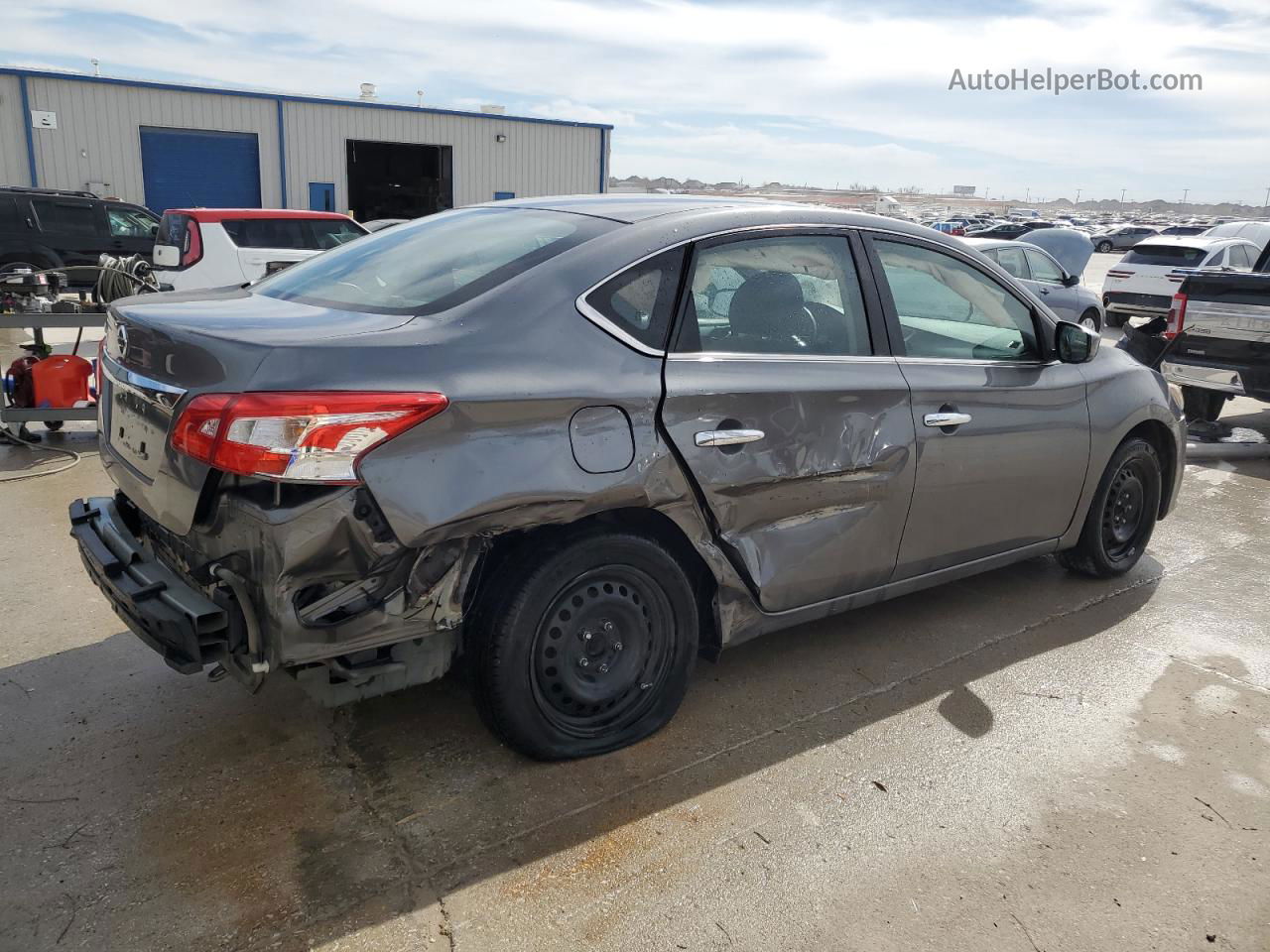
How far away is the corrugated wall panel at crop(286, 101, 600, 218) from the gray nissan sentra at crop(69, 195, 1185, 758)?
68.6 feet

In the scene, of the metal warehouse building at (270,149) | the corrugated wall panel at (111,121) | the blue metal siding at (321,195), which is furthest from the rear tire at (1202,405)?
the corrugated wall panel at (111,121)

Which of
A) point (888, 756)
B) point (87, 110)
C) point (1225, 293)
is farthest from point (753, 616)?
point (87, 110)

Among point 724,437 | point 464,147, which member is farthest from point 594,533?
point 464,147

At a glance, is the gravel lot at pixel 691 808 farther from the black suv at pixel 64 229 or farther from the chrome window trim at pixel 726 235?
the black suv at pixel 64 229

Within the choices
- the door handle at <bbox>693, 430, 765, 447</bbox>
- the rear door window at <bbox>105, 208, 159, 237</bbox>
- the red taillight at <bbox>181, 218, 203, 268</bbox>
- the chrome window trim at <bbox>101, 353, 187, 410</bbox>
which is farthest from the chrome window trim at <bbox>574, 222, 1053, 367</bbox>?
the rear door window at <bbox>105, 208, 159, 237</bbox>

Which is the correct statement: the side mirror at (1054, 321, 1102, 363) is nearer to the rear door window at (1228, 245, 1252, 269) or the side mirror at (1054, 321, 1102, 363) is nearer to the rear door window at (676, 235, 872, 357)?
the rear door window at (676, 235, 872, 357)

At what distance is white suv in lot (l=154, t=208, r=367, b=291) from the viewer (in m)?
12.0

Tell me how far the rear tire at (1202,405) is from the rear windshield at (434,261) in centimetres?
733

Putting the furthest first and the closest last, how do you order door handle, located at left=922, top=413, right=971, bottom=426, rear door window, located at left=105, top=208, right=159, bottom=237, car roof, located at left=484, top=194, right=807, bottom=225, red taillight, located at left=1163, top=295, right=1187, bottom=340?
rear door window, located at left=105, top=208, right=159, bottom=237, red taillight, located at left=1163, top=295, right=1187, bottom=340, door handle, located at left=922, top=413, right=971, bottom=426, car roof, located at left=484, top=194, right=807, bottom=225

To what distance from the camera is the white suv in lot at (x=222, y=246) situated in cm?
1198

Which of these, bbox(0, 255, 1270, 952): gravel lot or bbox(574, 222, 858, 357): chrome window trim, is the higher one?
bbox(574, 222, 858, 357): chrome window trim

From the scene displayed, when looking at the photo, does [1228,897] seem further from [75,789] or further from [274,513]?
[75,789]

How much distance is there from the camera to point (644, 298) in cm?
293

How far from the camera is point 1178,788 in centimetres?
307
